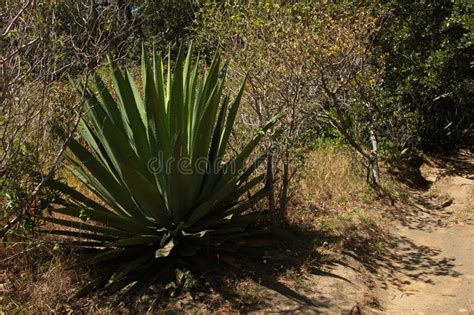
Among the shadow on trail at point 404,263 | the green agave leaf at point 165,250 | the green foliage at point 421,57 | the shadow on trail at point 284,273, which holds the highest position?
the green foliage at point 421,57

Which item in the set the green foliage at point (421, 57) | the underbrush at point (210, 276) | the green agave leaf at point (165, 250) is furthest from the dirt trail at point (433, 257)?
the green agave leaf at point (165, 250)

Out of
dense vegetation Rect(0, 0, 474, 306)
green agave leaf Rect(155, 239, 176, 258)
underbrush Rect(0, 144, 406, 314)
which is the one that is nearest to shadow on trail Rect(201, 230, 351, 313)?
underbrush Rect(0, 144, 406, 314)

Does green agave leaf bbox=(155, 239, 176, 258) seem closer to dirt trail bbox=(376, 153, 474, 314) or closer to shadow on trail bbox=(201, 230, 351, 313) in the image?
shadow on trail bbox=(201, 230, 351, 313)

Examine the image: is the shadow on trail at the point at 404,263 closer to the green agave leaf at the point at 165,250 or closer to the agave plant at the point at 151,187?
the agave plant at the point at 151,187

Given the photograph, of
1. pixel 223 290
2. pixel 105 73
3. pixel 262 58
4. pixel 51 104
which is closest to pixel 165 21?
pixel 105 73

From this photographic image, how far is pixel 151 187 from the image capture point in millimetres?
3889

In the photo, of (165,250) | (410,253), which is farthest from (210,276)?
(410,253)

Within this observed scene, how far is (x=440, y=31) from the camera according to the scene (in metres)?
8.37

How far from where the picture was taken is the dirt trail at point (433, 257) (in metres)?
4.69

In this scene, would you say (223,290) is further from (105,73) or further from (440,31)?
(440,31)

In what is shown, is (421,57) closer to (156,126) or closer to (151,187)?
(156,126)

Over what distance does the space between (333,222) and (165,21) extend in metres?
9.56

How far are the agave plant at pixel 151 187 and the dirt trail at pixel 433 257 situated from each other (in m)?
1.73

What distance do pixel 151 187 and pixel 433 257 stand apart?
3.62 meters
